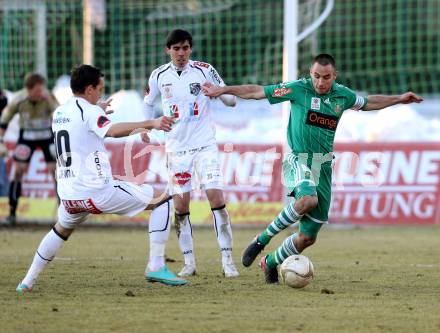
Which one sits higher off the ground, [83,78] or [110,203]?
[83,78]

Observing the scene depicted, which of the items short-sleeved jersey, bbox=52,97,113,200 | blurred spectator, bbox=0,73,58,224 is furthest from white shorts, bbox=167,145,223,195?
blurred spectator, bbox=0,73,58,224

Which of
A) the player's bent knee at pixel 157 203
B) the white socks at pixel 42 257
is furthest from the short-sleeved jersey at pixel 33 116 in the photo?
the white socks at pixel 42 257

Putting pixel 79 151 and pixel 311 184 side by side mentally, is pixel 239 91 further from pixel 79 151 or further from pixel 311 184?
pixel 79 151

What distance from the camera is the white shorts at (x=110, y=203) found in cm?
841

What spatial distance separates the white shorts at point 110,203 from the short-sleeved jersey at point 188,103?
1710 millimetres

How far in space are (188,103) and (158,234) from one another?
199 cm

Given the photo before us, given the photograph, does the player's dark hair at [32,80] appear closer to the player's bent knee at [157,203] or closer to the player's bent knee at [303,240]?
the player's bent knee at [157,203]

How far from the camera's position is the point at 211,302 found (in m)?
7.89

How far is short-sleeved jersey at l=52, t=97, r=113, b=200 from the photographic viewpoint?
830 cm

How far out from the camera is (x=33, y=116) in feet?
55.5

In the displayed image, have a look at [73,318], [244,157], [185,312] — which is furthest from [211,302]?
[244,157]

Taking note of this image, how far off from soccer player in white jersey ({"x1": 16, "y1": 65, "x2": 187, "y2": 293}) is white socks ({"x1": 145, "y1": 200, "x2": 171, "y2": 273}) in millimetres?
219

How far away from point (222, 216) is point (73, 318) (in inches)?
132

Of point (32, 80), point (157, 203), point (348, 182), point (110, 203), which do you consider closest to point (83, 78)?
point (110, 203)
